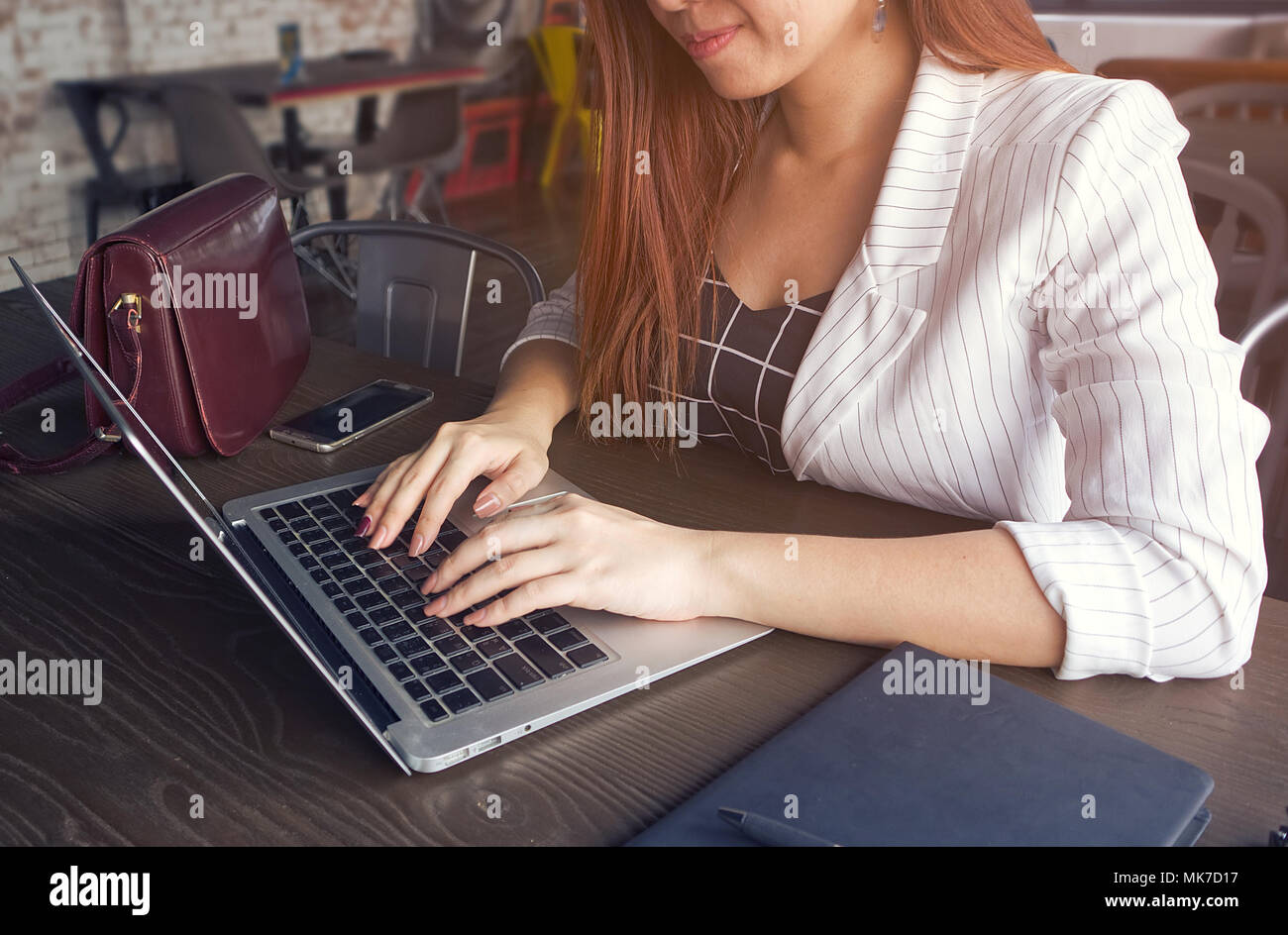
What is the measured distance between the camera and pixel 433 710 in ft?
2.35

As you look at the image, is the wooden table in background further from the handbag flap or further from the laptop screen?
the laptop screen

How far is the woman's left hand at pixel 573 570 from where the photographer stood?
0.81 metres

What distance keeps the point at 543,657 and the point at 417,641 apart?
9 cm

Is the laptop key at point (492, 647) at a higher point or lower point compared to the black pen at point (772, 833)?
lower

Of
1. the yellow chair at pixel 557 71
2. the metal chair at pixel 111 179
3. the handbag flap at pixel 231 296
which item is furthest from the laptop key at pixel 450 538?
the yellow chair at pixel 557 71

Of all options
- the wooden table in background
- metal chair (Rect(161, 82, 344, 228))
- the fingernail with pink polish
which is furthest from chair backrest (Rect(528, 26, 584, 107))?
the fingernail with pink polish

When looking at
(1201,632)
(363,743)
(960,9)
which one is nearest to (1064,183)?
(960,9)

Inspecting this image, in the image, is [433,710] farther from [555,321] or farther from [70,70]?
[70,70]

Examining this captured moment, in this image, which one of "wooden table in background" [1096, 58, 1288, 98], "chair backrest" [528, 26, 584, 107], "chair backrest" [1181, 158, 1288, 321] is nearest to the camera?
"chair backrest" [1181, 158, 1288, 321]

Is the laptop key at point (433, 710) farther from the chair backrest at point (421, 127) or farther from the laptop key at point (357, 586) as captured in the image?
the chair backrest at point (421, 127)

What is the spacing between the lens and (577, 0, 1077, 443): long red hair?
4.20 ft

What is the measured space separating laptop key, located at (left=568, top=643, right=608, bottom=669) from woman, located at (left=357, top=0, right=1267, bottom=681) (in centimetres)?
4
